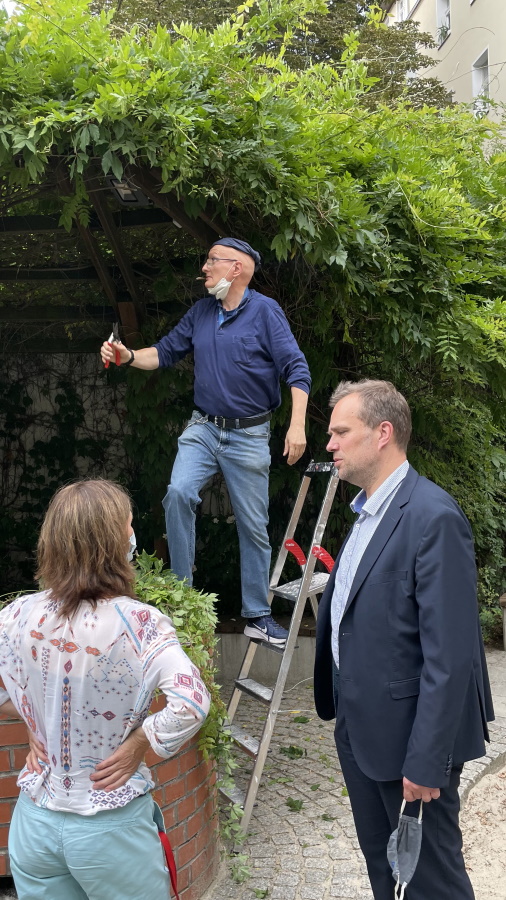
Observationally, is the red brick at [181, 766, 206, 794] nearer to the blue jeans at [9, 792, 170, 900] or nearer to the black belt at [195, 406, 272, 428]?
the blue jeans at [9, 792, 170, 900]

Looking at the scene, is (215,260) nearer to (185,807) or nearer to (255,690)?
(255,690)

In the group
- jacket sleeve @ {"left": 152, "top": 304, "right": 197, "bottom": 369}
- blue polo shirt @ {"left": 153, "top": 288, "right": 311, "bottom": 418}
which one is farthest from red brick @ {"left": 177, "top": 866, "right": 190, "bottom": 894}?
jacket sleeve @ {"left": 152, "top": 304, "right": 197, "bottom": 369}

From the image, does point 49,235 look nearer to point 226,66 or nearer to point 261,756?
point 226,66

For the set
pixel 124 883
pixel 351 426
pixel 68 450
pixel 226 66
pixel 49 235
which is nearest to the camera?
pixel 124 883

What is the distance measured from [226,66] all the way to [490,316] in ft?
5.81

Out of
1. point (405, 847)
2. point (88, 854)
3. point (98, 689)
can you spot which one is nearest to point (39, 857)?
point (88, 854)

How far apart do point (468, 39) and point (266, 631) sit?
53.3 feet

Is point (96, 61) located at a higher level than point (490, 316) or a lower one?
higher

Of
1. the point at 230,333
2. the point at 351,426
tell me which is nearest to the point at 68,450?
the point at 230,333

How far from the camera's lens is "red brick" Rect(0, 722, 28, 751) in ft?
9.30

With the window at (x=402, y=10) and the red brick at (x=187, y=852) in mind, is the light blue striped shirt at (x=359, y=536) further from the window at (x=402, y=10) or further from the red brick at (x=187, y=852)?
the window at (x=402, y=10)

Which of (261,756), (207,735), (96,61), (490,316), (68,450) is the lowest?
(261,756)

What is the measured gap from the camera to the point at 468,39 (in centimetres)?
1680

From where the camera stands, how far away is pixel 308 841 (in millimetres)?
3594
